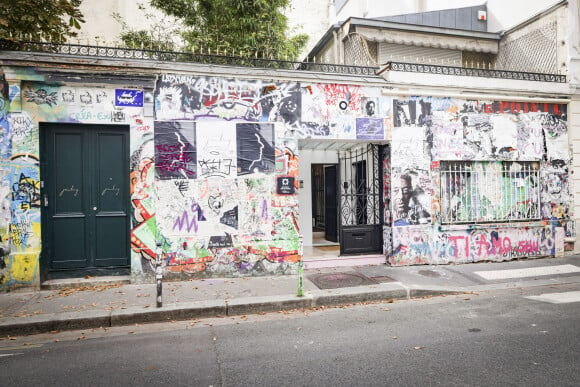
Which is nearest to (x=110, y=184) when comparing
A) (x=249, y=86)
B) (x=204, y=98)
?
(x=204, y=98)

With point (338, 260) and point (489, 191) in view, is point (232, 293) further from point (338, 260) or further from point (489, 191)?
point (489, 191)

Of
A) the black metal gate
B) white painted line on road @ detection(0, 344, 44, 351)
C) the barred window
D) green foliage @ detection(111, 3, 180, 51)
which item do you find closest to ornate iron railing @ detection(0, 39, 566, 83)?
the black metal gate

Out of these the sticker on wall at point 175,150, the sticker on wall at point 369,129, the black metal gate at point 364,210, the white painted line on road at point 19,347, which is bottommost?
the white painted line on road at point 19,347

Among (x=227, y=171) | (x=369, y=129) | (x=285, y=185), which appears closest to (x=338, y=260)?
(x=285, y=185)

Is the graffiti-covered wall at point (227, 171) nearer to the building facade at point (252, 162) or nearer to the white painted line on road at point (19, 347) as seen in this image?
the building facade at point (252, 162)

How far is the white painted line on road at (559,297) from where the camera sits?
5853 millimetres

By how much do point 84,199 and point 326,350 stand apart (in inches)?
220

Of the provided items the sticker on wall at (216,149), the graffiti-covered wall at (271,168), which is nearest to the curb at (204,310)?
the graffiti-covered wall at (271,168)

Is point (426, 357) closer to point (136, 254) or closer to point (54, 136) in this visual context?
point (136, 254)

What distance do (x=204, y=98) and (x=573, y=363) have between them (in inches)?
278

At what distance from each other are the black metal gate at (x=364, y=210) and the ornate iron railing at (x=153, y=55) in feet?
6.71

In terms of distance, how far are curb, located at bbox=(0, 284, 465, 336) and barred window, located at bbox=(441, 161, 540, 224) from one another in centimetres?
284

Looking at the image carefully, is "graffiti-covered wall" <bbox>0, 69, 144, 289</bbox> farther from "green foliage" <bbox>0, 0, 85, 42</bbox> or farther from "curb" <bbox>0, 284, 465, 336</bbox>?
"curb" <bbox>0, 284, 465, 336</bbox>

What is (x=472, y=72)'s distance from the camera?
346 inches
